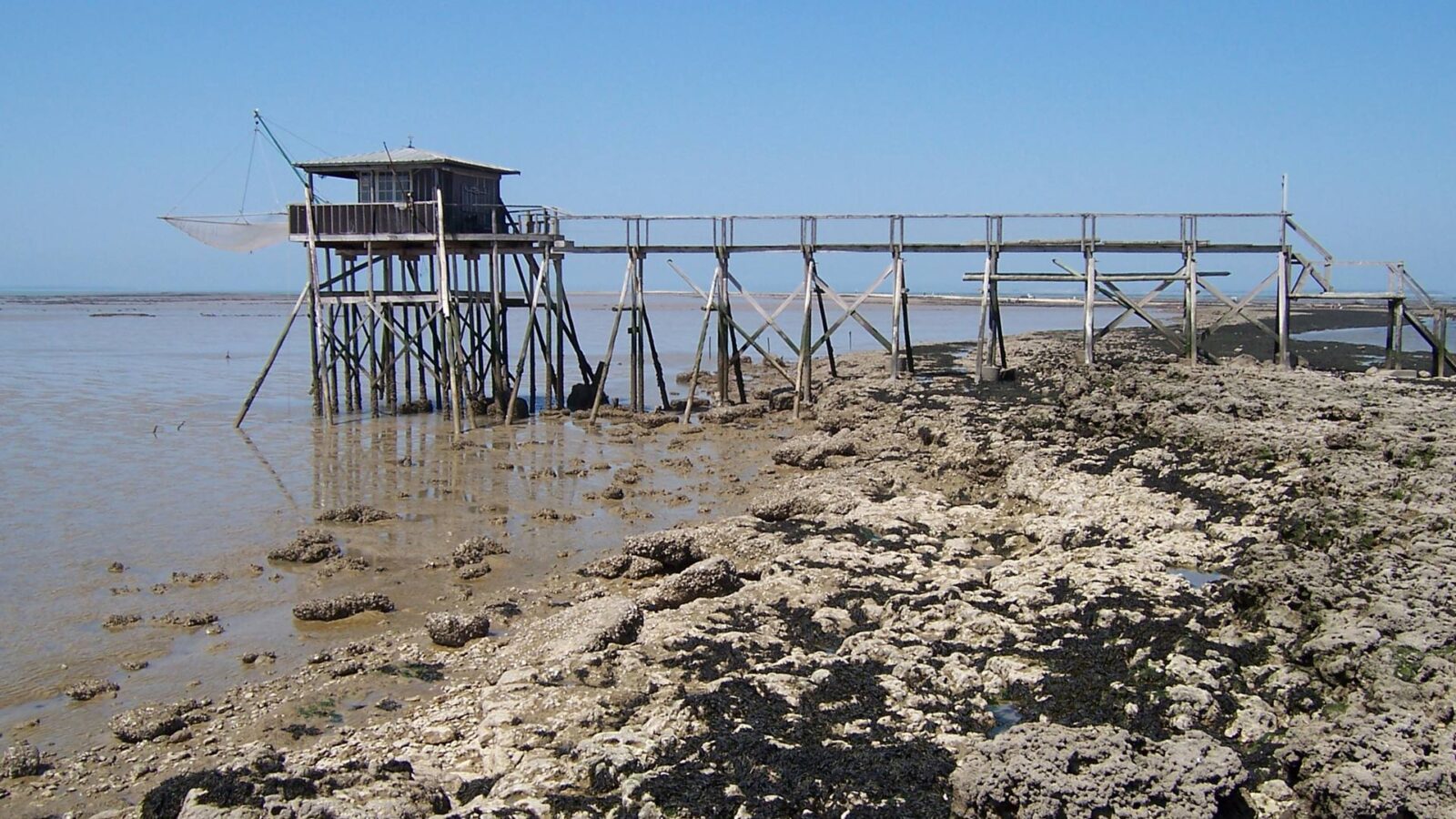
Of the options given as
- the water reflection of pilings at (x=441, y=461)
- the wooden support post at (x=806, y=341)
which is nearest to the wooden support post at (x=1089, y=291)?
the wooden support post at (x=806, y=341)

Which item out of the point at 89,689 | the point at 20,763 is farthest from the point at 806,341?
the point at 20,763

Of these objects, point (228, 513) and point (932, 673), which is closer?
point (932, 673)

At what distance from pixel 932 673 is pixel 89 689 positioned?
23.7 feet

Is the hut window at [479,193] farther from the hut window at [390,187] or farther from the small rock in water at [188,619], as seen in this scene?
the small rock in water at [188,619]

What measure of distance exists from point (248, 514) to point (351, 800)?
10848mm

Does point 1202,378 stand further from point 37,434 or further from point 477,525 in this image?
point 37,434

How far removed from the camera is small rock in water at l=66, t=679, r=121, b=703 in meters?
9.46

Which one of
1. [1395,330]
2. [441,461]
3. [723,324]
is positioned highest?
[723,324]

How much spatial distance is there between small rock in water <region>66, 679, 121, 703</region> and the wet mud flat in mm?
1089

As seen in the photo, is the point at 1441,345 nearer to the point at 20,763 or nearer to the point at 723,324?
the point at 723,324

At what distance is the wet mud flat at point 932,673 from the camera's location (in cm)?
649

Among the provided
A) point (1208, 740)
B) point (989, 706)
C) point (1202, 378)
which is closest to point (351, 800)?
point (989, 706)

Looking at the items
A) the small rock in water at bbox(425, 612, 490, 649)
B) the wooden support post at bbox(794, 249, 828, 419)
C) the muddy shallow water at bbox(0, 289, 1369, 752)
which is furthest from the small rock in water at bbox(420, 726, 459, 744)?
the wooden support post at bbox(794, 249, 828, 419)

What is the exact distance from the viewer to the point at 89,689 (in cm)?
952
